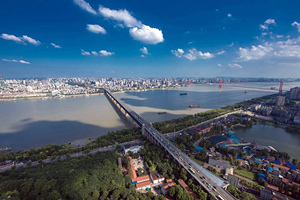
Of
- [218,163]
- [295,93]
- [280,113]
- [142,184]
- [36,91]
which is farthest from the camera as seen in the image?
[36,91]

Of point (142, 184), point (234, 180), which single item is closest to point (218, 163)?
point (234, 180)

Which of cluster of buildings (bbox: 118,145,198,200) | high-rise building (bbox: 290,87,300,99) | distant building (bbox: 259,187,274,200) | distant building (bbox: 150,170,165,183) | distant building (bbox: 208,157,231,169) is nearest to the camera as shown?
distant building (bbox: 259,187,274,200)

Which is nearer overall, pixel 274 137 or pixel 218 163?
pixel 218 163

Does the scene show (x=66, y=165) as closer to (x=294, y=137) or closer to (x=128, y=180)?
(x=128, y=180)

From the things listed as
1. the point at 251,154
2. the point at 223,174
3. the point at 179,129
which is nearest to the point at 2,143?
the point at 179,129

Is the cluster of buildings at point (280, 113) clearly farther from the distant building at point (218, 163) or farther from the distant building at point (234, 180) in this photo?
the distant building at point (234, 180)

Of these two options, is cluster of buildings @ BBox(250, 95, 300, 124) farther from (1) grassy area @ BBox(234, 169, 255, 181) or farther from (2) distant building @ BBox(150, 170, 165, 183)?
(2) distant building @ BBox(150, 170, 165, 183)

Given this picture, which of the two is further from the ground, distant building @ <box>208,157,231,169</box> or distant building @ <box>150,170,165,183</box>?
distant building @ <box>208,157,231,169</box>

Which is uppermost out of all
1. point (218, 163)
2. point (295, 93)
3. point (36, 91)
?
point (295, 93)

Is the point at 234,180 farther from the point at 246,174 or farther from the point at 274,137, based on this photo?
the point at 274,137

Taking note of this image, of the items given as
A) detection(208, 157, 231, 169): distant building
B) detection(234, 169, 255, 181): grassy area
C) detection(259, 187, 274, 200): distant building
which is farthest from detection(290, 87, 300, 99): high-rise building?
detection(259, 187, 274, 200): distant building

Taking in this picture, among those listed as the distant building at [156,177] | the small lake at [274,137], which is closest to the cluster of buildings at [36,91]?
the distant building at [156,177]

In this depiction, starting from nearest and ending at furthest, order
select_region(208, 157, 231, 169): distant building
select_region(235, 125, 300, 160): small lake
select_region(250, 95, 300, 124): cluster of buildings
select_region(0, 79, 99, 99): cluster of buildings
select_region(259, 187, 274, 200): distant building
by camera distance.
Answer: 1. select_region(259, 187, 274, 200): distant building
2. select_region(208, 157, 231, 169): distant building
3. select_region(235, 125, 300, 160): small lake
4. select_region(250, 95, 300, 124): cluster of buildings
5. select_region(0, 79, 99, 99): cluster of buildings
